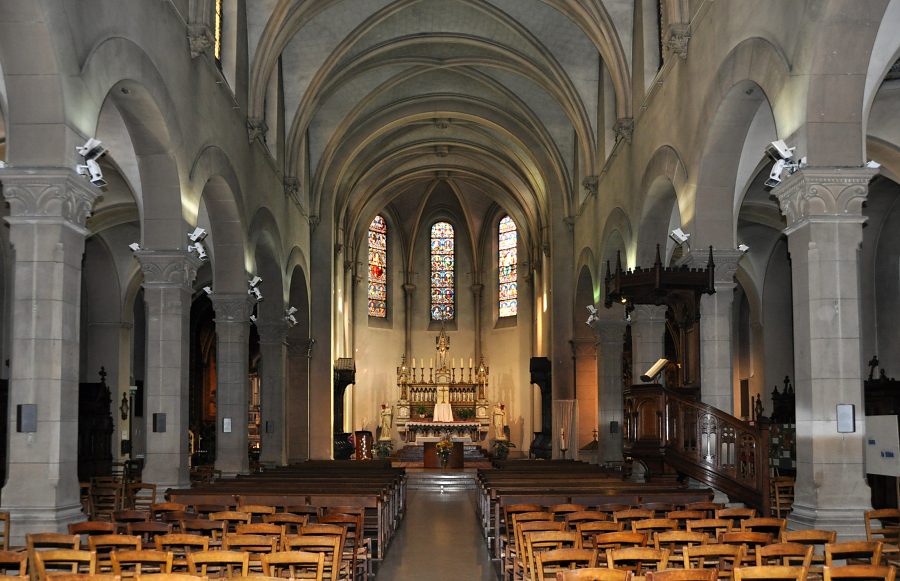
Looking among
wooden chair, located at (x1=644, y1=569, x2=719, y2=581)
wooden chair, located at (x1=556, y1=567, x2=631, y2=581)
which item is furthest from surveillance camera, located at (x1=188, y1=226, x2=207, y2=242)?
wooden chair, located at (x1=644, y1=569, x2=719, y2=581)

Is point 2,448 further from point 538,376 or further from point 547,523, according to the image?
point 538,376

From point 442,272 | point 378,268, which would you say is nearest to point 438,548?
point 378,268

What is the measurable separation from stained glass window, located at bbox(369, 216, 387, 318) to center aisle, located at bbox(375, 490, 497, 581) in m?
24.6

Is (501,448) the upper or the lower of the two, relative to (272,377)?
lower

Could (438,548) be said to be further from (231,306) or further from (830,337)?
(231,306)

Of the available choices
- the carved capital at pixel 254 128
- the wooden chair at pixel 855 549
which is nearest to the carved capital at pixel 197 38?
the carved capital at pixel 254 128

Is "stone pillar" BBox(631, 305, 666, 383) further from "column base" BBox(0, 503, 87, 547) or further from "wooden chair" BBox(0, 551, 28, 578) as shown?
"wooden chair" BBox(0, 551, 28, 578)

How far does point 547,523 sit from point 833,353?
401 cm

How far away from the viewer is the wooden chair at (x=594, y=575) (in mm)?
5758

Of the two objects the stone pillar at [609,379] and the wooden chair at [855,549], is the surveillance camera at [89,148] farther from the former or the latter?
the stone pillar at [609,379]

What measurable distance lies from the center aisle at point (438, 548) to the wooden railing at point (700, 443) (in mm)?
3012

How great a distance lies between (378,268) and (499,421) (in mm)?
9822

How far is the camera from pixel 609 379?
25.0 meters

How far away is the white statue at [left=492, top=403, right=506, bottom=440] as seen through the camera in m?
42.7
